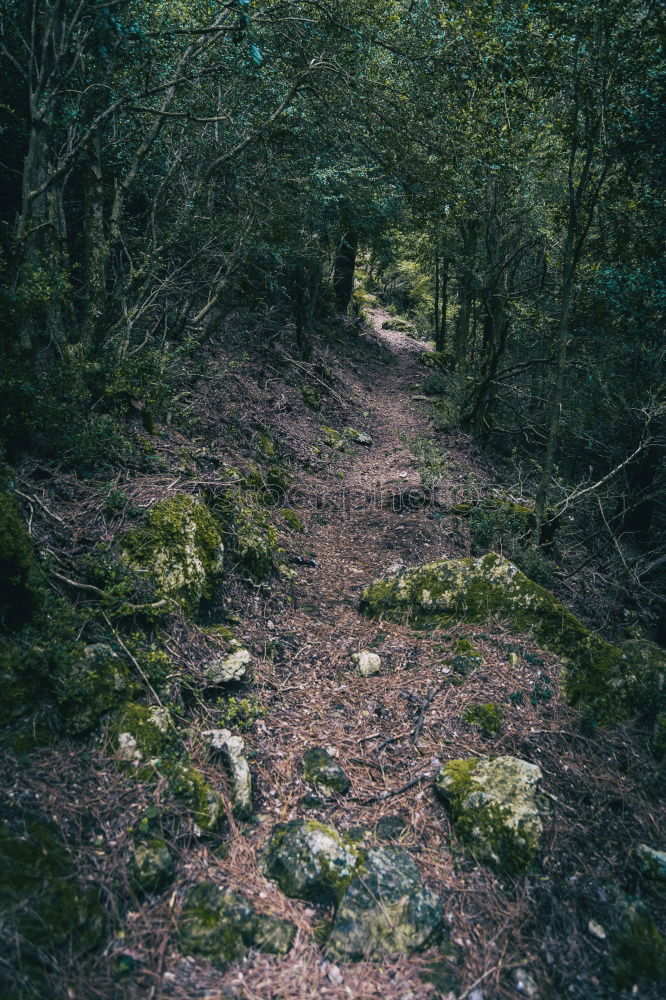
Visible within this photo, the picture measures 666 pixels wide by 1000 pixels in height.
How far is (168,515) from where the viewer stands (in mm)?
4027

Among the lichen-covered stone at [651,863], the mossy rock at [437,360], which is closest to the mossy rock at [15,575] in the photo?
the lichen-covered stone at [651,863]

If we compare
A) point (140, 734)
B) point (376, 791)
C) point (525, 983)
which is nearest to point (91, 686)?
point (140, 734)

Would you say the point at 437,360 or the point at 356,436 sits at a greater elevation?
the point at 437,360

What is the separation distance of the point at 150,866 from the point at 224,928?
43 centimetres

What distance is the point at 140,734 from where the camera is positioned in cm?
278

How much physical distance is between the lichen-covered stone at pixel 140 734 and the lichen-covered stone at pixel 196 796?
0.45 feet

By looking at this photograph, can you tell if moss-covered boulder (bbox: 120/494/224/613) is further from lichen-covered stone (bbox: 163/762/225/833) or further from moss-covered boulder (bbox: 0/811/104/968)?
moss-covered boulder (bbox: 0/811/104/968)

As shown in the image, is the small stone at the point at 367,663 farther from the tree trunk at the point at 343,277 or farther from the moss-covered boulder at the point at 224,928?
the tree trunk at the point at 343,277

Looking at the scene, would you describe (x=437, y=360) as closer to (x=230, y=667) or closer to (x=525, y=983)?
(x=230, y=667)

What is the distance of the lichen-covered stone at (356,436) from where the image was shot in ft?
35.0

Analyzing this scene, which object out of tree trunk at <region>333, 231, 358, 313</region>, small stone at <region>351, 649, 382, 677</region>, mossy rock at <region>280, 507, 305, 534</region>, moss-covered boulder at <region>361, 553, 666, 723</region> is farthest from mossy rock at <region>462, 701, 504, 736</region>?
tree trunk at <region>333, 231, 358, 313</region>

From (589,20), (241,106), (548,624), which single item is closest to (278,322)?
(241,106)

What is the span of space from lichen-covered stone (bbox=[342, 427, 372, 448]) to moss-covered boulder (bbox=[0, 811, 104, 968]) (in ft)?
29.6

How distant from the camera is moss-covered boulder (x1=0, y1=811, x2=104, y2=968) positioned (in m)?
1.83
